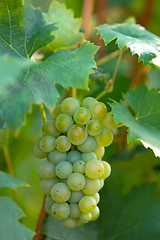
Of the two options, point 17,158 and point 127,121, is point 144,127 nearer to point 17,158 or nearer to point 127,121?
point 127,121

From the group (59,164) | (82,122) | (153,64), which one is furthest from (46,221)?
(153,64)

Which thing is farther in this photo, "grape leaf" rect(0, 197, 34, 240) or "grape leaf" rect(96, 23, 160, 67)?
"grape leaf" rect(96, 23, 160, 67)

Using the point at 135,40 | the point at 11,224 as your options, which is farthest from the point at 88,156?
the point at 135,40

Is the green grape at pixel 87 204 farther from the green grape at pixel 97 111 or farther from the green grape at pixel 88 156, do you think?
the green grape at pixel 97 111

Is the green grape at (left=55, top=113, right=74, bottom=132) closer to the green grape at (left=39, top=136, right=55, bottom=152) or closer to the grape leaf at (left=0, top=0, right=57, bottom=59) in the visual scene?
the green grape at (left=39, top=136, right=55, bottom=152)

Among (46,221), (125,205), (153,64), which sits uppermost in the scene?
(153,64)

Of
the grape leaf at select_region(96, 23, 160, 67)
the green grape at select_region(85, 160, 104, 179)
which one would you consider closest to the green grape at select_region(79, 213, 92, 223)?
the green grape at select_region(85, 160, 104, 179)

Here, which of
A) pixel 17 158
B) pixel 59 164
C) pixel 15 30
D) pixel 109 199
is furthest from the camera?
pixel 17 158
